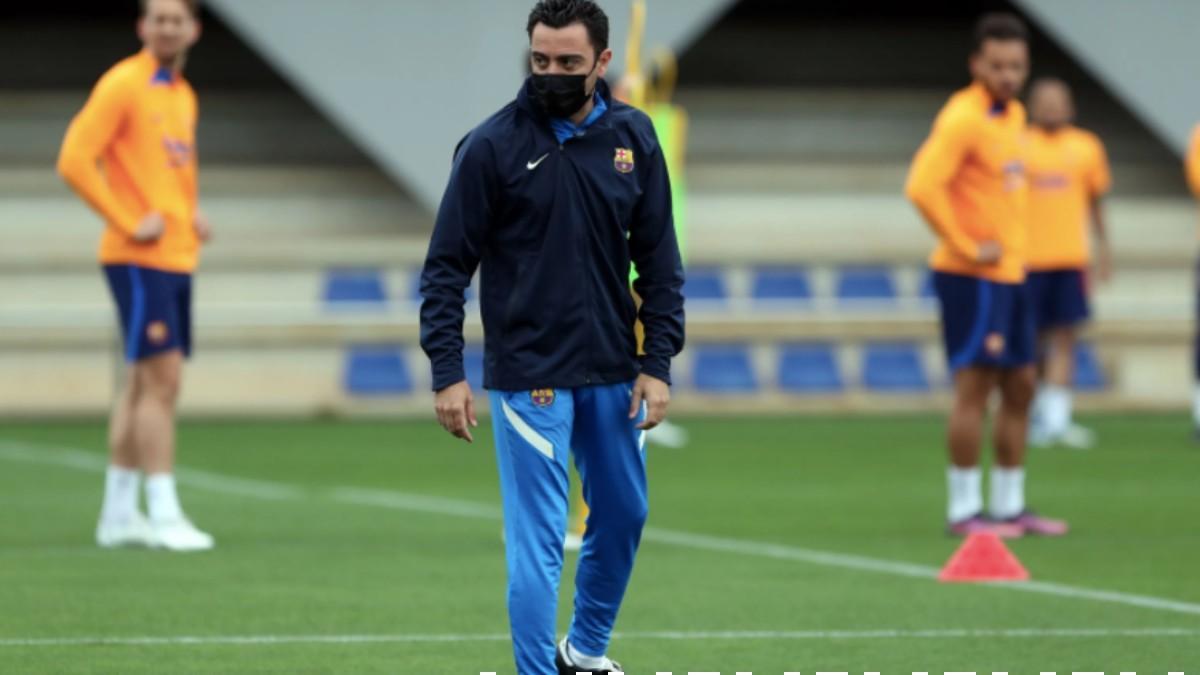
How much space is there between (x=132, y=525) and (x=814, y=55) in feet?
52.9

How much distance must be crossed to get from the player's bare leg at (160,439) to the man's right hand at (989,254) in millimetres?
3528

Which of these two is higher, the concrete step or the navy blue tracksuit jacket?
the navy blue tracksuit jacket

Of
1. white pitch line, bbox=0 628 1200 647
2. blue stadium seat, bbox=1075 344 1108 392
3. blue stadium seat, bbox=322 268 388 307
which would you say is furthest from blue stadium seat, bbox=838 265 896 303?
A: white pitch line, bbox=0 628 1200 647

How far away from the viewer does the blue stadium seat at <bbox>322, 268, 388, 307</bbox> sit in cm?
2200

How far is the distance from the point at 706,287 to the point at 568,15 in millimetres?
16410

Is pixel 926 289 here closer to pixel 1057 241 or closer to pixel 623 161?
pixel 1057 241

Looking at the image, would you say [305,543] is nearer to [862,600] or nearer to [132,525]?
[132,525]

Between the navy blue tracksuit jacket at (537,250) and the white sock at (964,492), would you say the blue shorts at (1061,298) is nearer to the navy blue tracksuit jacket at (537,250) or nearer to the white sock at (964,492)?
the white sock at (964,492)

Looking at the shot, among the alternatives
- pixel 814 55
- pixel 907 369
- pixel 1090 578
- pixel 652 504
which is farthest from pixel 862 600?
pixel 814 55

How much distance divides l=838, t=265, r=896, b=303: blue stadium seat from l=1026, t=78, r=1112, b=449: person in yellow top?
5017 mm

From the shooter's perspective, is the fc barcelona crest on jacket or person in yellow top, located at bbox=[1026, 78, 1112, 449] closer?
the fc barcelona crest on jacket

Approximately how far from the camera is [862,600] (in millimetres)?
8766

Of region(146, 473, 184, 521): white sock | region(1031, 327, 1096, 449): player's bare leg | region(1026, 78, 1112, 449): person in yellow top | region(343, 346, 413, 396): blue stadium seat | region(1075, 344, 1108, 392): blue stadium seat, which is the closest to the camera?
region(146, 473, 184, 521): white sock

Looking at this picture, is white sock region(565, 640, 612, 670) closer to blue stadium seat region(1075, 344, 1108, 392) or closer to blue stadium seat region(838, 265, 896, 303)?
blue stadium seat region(1075, 344, 1108, 392)
